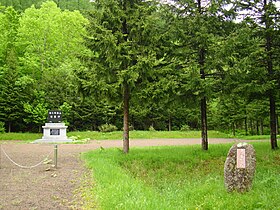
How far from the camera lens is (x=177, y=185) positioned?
8477 mm

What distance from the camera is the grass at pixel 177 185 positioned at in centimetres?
552

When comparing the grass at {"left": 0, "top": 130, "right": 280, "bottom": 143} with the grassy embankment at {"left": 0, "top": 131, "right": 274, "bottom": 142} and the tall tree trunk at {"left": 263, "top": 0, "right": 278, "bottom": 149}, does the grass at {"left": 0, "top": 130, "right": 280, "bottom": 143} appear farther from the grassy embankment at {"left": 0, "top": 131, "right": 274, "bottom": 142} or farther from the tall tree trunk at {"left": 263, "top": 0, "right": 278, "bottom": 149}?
the tall tree trunk at {"left": 263, "top": 0, "right": 278, "bottom": 149}

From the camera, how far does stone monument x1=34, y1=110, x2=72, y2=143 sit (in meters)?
25.0

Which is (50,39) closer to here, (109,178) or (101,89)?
(101,89)

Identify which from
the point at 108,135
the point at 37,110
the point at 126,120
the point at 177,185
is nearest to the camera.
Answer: the point at 177,185

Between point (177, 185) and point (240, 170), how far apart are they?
7.54ft

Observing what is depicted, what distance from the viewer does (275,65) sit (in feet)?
47.9

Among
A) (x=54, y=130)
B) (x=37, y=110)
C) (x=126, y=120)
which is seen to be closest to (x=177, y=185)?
(x=126, y=120)

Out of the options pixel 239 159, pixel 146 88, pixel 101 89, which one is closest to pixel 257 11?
pixel 146 88

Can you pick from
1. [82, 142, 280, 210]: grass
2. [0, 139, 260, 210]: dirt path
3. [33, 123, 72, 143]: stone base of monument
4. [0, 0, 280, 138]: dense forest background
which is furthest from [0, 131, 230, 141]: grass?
[0, 139, 260, 210]: dirt path

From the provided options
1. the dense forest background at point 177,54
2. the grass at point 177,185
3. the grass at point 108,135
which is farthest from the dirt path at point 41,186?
the grass at point 108,135

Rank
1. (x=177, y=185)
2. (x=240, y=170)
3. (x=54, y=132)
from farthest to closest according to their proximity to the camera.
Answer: (x=54, y=132) → (x=177, y=185) → (x=240, y=170)

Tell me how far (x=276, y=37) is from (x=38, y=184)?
12344 mm

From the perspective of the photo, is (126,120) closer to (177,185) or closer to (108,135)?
(177,185)
